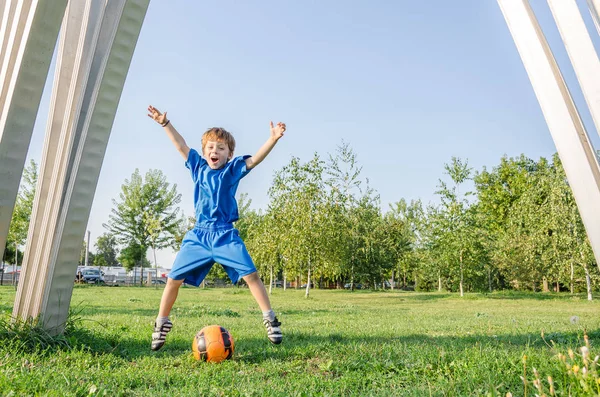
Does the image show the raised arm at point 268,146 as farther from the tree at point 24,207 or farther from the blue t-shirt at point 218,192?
the tree at point 24,207

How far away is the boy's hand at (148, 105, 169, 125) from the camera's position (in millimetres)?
5048

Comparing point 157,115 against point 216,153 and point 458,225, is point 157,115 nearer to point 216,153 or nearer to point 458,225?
point 216,153

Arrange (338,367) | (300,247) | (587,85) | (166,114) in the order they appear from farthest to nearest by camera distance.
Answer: (300,247) → (166,114) → (338,367) → (587,85)

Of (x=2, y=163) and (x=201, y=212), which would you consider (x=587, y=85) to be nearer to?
(x=201, y=212)

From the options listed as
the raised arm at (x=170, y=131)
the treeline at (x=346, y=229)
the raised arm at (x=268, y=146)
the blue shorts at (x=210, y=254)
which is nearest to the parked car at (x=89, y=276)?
the treeline at (x=346, y=229)

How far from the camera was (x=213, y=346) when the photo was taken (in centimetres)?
409

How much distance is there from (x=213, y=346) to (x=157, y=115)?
7.80ft

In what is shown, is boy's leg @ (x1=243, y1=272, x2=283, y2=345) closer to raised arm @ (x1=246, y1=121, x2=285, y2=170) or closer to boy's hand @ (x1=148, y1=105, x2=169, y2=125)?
raised arm @ (x1=246, y1=121, x2=285, y2=170)

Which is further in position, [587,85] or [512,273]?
[512,273]

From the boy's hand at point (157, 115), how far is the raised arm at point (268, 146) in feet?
3.39

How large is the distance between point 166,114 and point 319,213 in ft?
64.9

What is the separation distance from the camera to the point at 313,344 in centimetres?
475

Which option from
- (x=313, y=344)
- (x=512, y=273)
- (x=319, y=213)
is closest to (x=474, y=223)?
(x=319, y=213)

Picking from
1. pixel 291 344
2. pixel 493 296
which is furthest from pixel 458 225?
pixel 291 344
